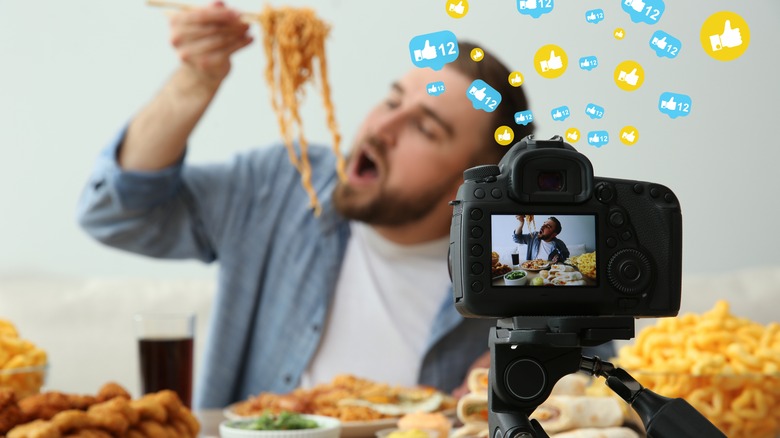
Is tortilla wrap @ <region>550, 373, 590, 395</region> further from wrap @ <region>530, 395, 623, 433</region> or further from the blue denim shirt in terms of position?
the blue denim shirt

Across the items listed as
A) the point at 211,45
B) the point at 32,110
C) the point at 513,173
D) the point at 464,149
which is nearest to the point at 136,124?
the point at 211,45

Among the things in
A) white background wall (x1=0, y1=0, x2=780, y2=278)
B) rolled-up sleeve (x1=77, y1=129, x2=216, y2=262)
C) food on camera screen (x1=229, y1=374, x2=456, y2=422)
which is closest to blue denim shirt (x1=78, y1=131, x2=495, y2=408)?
rolled-up sleeve (x1=77, y1=129, x2=216, y2=262)

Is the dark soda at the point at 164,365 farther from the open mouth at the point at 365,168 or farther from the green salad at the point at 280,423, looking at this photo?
the open mouth at the point at 365,168

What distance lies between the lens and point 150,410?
0.86m

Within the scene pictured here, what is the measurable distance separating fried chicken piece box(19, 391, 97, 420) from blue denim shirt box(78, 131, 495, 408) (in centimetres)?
92

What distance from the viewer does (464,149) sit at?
5.90 ft

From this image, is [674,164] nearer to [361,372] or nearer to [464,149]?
[464,149]

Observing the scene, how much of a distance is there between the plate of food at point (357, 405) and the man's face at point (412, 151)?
691mm

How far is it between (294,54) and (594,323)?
1.14m

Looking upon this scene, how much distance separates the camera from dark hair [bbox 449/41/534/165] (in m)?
1.61

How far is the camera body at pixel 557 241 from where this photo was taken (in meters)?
0.55

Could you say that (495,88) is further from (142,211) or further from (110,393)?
(110,393)

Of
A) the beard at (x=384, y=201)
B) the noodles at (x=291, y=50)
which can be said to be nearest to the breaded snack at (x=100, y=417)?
the noodles at (x=291, y=50)

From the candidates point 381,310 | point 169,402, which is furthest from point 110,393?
point 381,310
